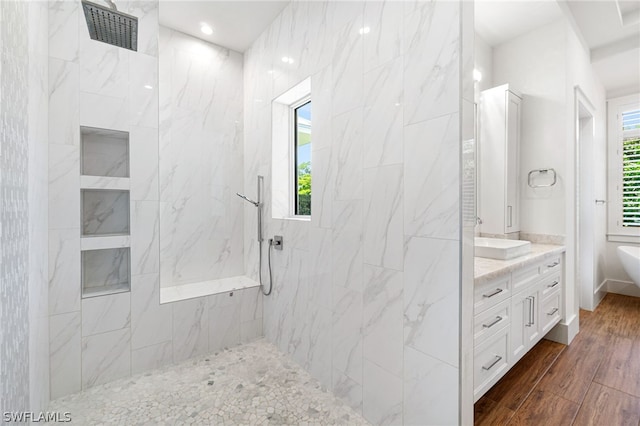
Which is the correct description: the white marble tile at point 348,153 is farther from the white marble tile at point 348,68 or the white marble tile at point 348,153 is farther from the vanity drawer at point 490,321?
A: the vanity drawer at point 490,321

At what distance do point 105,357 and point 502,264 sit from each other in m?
2.81

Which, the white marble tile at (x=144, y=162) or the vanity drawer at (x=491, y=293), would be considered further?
the white marble tile at (x=144, y=162)

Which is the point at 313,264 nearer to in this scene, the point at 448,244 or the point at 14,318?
the point at 448,244

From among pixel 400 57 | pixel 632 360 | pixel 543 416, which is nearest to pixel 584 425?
pixel 543 416

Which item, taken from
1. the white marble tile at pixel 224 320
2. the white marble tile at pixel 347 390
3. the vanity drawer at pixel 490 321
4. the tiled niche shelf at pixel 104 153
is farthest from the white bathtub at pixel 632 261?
the tiled niche shelf at pixel 104 153

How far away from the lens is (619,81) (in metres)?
3.71

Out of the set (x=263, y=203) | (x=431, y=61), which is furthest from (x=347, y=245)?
(x=263, y=203)

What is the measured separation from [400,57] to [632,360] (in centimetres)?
295

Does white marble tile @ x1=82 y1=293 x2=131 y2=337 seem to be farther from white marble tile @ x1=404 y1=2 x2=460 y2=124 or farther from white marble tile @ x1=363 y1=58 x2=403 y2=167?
white marble tile @ x1=404 y1=2 x2=460 y2=124

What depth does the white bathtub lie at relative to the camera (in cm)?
330

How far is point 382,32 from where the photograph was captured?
1.58 metres

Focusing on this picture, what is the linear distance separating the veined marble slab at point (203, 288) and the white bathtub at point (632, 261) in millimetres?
4253

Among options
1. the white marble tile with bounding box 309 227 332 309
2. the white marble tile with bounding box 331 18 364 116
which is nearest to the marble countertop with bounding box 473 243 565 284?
the white marble tile with bounding box 309 227 332 309

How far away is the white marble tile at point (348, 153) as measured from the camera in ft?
5.71
